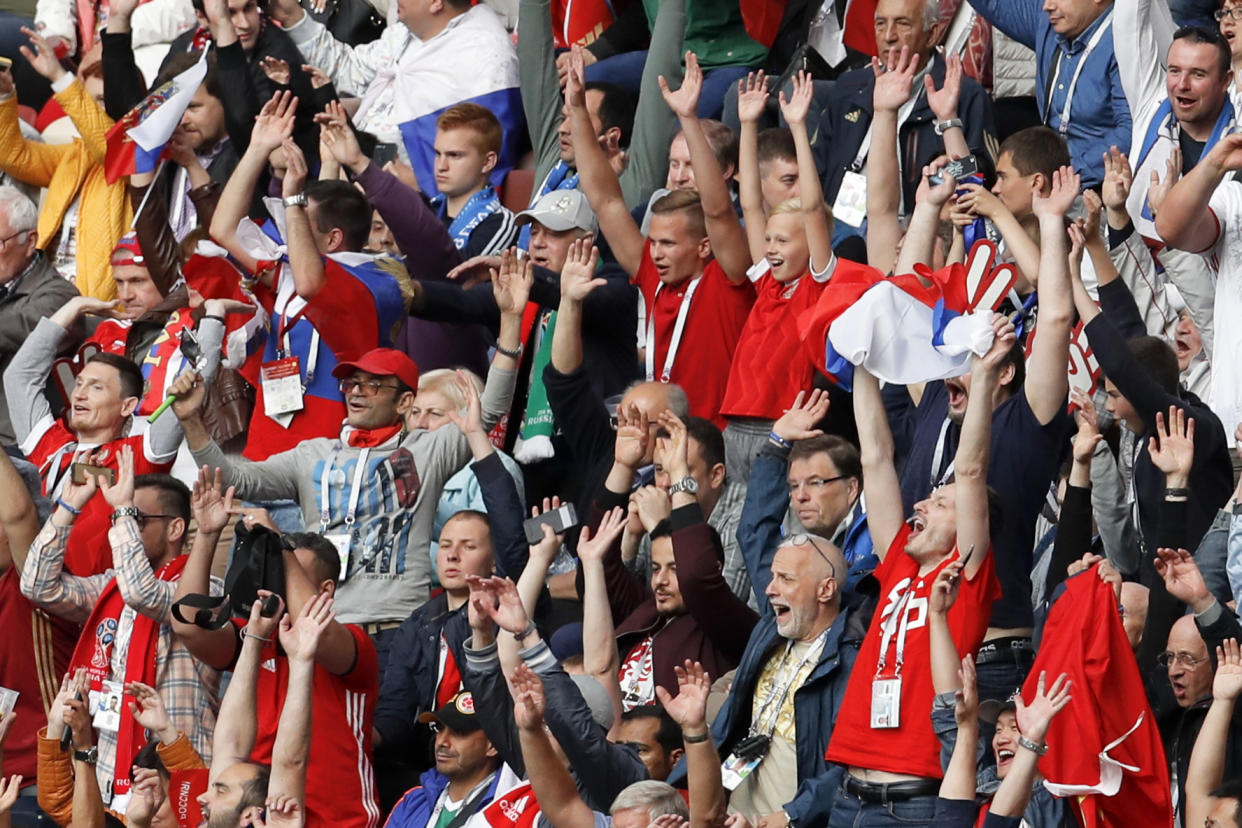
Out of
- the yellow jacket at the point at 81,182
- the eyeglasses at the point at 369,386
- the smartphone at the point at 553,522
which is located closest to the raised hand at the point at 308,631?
the smartphone at the point at 553,522

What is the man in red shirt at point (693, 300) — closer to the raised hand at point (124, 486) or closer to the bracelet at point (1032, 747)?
the raised hand at point (124, 486)

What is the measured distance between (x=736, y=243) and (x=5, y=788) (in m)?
3.09

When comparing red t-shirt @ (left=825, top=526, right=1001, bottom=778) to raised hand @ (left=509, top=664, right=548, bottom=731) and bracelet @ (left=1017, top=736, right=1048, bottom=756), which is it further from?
raised hand @ (left=509, top=664, right=548, bottom=731)

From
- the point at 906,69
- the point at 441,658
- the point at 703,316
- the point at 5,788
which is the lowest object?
the point at 5,788

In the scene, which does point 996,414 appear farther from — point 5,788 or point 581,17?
point 581,17

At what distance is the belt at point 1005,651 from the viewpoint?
6.80 m

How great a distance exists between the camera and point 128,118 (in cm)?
1023

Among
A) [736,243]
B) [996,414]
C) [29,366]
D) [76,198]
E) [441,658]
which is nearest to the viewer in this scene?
[996,414]

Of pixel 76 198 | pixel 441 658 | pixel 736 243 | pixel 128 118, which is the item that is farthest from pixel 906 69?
pixel 76 198

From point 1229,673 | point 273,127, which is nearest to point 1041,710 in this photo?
point 1229,673

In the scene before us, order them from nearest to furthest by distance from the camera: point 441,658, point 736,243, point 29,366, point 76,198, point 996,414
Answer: point 996,414 < point 441,658 < point 736,243 < point 29,366 < point 76,198

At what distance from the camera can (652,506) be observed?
7648 millimetres

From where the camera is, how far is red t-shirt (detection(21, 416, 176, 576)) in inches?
343

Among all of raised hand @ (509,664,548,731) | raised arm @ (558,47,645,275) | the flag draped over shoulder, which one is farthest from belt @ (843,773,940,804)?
raised arm @ (558,47,645,275)
